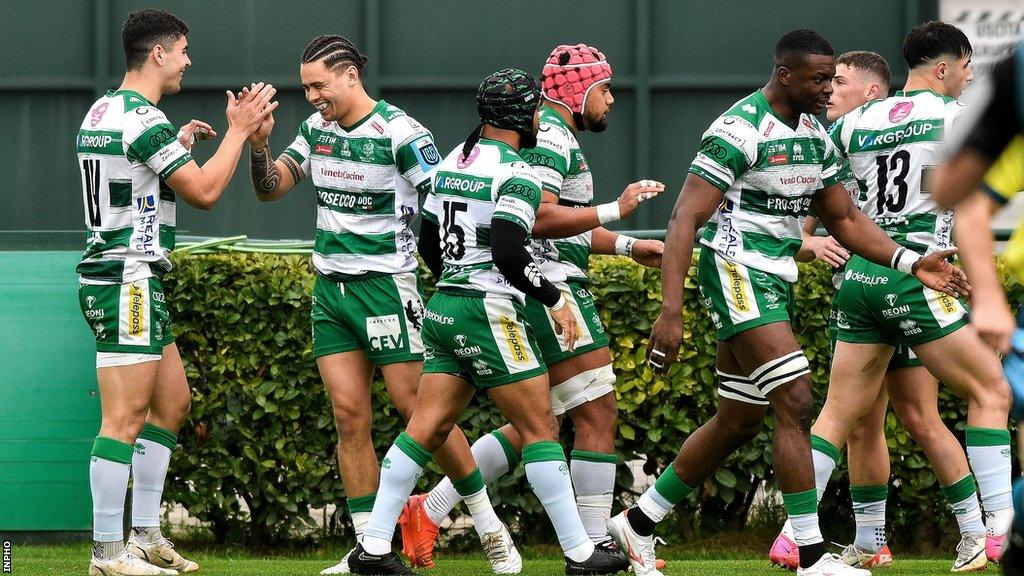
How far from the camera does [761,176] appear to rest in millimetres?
5781

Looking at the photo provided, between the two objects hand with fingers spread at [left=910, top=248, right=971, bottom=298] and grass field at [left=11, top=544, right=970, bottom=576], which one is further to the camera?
grass field at [left=11, top=544, right=970, bottom=576]

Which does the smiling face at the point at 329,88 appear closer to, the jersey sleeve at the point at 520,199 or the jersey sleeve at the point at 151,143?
the jersey sleeve at the point at 151,143

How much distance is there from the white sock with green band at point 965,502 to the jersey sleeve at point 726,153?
6.22 ft

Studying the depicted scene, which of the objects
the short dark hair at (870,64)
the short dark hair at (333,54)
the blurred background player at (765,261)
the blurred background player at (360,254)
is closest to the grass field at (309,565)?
the blurred background player at (360,254)

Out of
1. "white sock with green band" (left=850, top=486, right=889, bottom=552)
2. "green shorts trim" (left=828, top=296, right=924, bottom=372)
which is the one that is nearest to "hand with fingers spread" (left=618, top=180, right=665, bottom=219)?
"green shorts trim" (left=828, top=296, right=924, bottom=372)

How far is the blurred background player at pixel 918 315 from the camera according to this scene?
20.3 feet

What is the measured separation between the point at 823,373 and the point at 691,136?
16.1 feet

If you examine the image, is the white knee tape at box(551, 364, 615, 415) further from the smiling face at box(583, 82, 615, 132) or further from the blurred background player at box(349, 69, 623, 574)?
the smiling face at box(583, 82, 615, 132)

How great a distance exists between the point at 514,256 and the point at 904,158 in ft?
6.66

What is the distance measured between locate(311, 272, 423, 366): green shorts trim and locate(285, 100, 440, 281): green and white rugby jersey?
2.9 inches

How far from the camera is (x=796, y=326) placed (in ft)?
24.3

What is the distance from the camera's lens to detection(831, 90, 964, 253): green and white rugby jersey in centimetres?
633

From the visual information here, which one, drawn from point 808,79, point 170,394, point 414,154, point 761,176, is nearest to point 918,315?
point 761,176

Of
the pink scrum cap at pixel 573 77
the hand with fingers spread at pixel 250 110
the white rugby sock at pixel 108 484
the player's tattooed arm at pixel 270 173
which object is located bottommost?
the white rugby sock at pixel 108 484
